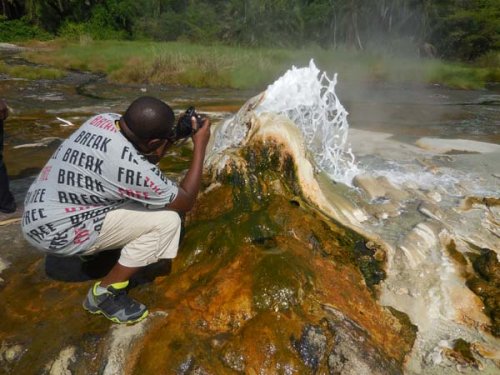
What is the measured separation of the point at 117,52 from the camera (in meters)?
20.2

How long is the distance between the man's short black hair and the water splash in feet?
5.39

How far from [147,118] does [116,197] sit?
1.32 feet

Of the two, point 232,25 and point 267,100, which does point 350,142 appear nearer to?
point 267,100

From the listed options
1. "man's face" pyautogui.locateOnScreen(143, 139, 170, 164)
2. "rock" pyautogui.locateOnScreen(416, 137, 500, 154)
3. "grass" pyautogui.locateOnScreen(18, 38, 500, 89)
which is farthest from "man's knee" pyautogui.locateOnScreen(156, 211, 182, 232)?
"grass" pyautogui.locateOnScreen(18, 38, 500, 89)

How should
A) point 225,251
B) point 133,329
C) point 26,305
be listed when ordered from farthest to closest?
point 225,251 < point 26,305 < point 133,329

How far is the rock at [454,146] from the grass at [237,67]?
28.8 ft

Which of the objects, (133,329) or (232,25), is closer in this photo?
(133,329)

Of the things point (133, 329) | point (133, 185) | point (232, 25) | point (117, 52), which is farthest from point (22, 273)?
point (232, 25)

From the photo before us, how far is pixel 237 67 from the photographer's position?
1541cm

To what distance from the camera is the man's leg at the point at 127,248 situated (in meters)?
2.24

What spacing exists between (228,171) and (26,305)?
155cm

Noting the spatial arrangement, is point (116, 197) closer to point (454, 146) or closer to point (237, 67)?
point (454, 146)

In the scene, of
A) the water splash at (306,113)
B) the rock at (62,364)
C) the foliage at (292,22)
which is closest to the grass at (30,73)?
the water splash at (306,113)

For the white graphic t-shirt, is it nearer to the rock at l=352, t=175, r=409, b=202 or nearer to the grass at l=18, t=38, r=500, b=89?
the rock at l=352, t=175, r=409, b=202
